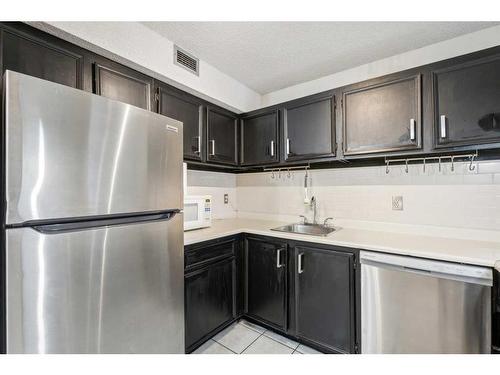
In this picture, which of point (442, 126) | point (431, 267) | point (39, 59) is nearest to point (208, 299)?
point (431, 267)

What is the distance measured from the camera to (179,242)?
1349mm

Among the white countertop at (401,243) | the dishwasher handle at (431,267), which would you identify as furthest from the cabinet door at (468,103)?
the dishwasher handle at (431,267)

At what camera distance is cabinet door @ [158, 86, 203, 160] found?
1782 millimetres

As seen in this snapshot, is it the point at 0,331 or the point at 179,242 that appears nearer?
the point at 0,331

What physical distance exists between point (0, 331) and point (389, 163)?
2.48 metres

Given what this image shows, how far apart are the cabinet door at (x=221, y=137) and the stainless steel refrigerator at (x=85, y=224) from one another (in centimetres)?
88

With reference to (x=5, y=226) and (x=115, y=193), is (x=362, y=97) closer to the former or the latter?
(x=115, y=193)

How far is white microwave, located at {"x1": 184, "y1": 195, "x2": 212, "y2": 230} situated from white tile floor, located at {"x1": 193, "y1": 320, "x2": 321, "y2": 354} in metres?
0.93

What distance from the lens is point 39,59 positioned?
1.18m

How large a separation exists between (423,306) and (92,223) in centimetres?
180

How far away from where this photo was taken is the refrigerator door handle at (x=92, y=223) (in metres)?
0.87

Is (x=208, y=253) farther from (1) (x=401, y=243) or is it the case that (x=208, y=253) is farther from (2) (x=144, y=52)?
(2) (x=144, y=52)
